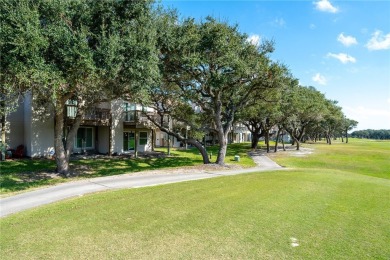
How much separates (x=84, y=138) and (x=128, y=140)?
5114 mm

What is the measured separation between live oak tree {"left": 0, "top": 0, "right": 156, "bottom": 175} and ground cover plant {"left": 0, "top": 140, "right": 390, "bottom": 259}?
6.00m

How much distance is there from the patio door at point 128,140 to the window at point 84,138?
365 cm

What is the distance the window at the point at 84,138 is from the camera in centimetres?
2734

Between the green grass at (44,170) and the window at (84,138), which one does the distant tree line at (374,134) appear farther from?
the window at (84,138)

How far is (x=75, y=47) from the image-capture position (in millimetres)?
13031

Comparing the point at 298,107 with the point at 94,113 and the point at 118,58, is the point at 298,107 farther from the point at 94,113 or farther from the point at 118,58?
the point at 118,58

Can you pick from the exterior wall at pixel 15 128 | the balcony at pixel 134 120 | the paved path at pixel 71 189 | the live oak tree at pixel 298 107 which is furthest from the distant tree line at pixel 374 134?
the exterior wall at pixel 15 128

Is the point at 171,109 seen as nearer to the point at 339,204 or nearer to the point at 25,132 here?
the point at 25,132

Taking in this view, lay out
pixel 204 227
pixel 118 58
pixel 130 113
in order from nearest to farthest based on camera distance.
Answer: pixel 204 227 → pixel 118 58 → pixel 130 113

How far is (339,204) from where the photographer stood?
31.8 feet

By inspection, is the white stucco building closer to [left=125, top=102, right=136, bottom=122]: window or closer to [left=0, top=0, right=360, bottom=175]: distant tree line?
[left=125, top=102, right=136, bottom=122]: window

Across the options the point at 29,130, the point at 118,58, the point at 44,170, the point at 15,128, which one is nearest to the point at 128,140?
the point at 29,130

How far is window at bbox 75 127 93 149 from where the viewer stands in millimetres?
27336

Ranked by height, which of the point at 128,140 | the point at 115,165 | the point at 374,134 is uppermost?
the point at 374,134
